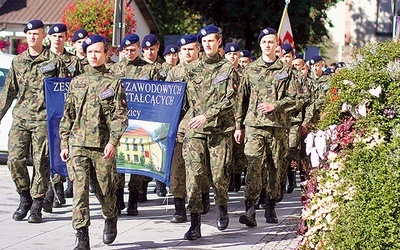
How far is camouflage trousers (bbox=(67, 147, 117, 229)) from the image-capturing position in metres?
8.23

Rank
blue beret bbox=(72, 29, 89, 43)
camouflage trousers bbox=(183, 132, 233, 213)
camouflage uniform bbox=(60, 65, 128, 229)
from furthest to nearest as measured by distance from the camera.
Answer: blue beret bbox=(72, 29, 89, 43) < camouflage trousers bbox=(183, 132, 233, 213) < camouflage uniform bbox=(60, 65, 128, 229)

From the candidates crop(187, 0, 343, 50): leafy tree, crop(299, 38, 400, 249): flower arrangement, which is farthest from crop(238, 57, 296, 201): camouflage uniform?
crop(187, 0, 343, 50): leafy tree

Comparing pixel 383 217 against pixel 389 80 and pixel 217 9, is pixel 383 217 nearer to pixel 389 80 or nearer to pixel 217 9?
pixel 389 80

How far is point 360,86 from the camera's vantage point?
6.82 metres

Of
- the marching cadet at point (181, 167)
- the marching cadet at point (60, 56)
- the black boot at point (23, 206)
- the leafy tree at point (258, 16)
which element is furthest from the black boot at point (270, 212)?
the leafy tree at point (258, 16)

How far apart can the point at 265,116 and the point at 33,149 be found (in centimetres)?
264

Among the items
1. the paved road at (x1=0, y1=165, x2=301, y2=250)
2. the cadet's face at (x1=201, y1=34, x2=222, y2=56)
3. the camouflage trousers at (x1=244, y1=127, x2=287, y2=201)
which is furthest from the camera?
the camouflage trousers at (x1=244, y1=127, x2=287, y2=201)

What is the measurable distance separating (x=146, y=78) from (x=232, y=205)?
2.36 metres

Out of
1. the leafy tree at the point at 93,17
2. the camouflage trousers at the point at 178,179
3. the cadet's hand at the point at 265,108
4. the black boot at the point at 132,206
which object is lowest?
the black boot at the point at 132,206

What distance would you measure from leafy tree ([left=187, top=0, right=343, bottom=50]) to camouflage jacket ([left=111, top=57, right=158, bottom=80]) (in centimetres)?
2573

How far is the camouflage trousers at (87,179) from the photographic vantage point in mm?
8227

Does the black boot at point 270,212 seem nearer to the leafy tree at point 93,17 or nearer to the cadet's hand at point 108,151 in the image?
the cadet's hand at point 108,151

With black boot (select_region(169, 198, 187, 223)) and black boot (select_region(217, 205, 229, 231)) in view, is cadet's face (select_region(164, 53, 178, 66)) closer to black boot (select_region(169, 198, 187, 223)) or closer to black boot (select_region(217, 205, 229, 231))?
black boot (select_region(169, 198, 187, 223))

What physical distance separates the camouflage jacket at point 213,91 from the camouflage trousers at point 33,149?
1691mm
